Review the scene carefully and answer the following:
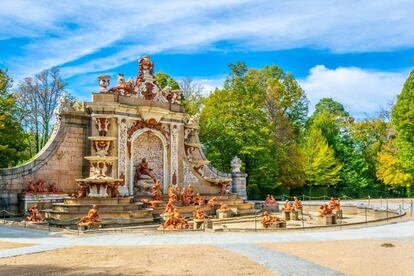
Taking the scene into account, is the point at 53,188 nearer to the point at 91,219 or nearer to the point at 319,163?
the point at 91,219

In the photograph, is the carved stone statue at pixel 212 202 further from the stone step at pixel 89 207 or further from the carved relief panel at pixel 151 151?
the stone step at pixel 89 207

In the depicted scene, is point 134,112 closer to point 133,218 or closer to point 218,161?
A: point 133,218

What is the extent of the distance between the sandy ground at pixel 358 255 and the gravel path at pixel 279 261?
36cm

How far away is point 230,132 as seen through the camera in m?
39.2

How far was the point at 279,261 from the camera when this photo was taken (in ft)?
36.4

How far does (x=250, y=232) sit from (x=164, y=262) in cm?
706

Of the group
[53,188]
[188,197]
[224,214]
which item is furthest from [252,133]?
[53,188]

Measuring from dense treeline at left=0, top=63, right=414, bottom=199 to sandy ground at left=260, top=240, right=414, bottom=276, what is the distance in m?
22.7

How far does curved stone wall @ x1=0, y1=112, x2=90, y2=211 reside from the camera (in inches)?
949

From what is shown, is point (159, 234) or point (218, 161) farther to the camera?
point (218, 161)

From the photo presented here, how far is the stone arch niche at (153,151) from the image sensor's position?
93.1ft

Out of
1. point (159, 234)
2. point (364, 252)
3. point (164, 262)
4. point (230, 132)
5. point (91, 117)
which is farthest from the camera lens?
point (230, 132)

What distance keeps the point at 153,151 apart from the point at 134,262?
18644mm

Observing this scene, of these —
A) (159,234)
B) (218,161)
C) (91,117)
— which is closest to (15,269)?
(159,234)
